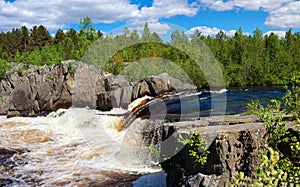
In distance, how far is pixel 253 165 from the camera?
5738 millimetres

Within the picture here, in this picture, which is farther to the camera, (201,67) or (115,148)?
(201,67)

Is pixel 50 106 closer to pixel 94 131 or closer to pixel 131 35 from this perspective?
pixel 94 131

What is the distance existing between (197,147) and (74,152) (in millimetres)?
7426

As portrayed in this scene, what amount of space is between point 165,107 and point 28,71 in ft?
42.0

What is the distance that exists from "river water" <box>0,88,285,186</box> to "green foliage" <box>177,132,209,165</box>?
8.62 ft

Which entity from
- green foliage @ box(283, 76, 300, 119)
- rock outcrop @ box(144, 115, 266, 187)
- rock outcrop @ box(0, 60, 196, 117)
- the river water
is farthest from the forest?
green foliage @ box(283, 76, 300, 119)

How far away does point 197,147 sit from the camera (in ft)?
20.8

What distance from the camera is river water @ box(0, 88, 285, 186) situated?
31.9 ft

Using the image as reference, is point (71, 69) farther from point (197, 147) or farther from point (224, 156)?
point (224, 156)

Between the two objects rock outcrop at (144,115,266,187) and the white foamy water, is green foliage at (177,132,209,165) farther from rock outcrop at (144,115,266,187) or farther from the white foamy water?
the white foamy water

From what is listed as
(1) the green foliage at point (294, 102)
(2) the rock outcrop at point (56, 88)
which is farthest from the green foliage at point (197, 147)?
(2) the rock outcrop at point (56, 88)

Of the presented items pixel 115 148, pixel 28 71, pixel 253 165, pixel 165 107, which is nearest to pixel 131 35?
pixel 28 71

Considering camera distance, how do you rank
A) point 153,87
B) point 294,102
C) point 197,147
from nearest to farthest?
1. point 294,102
2. point 197,147
3. point 153,87

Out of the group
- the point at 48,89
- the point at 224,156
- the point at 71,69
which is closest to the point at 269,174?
the point at 224,156
